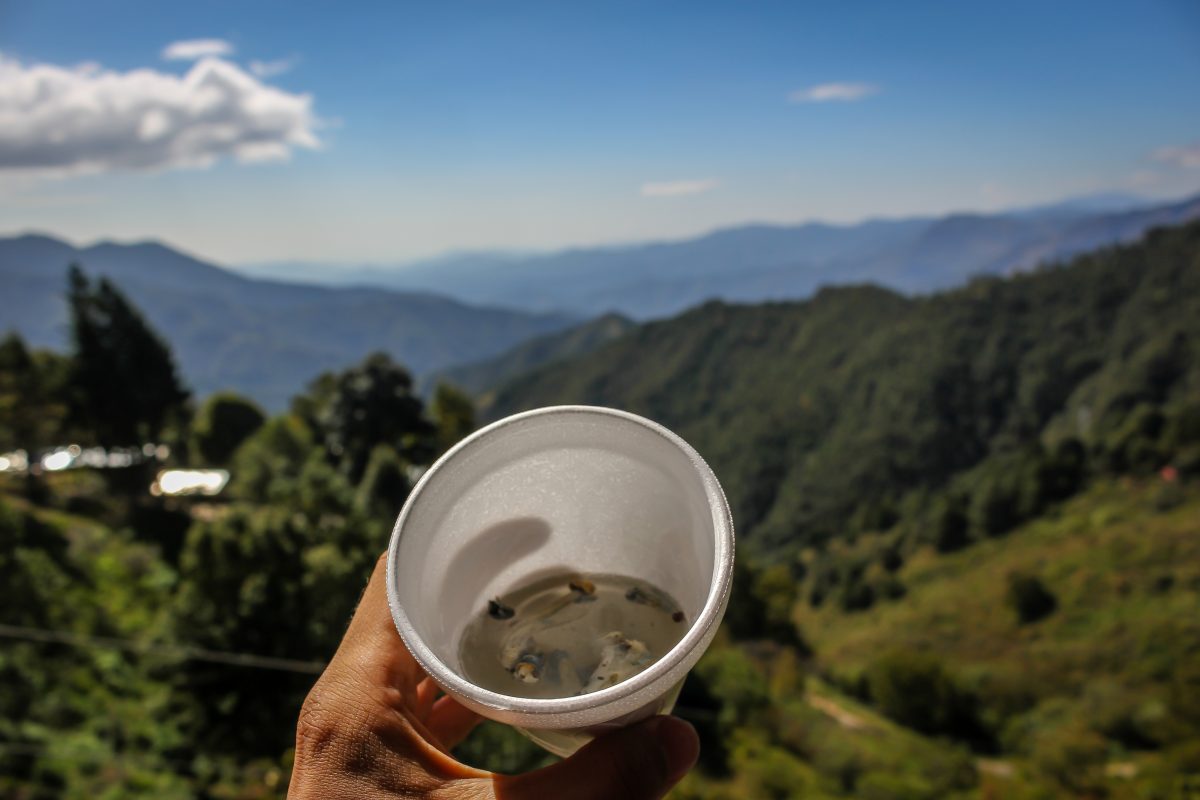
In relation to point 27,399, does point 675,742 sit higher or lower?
higher

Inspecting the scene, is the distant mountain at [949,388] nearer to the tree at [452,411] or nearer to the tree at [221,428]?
the tree at [452,411]

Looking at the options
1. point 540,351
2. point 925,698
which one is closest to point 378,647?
point 925,698

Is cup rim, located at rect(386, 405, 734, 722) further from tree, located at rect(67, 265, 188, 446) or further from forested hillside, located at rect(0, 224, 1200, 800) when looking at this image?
tree, located at rect(67, 265, 188, 446)

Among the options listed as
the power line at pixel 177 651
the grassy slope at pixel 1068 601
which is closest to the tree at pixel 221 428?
the power line at pixel 177 651

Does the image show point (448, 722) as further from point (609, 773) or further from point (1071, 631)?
point (1071, 631)

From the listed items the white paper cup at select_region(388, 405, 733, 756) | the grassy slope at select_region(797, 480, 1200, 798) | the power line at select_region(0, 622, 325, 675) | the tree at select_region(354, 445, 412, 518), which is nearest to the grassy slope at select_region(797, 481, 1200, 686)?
the grassy slope at select_region(797, 480, 1200, 798)

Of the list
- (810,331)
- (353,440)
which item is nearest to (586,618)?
(353,440)

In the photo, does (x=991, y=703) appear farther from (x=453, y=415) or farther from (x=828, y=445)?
(x=828, y=445)
